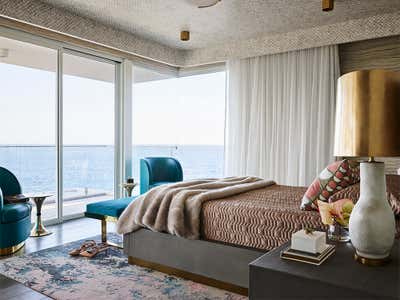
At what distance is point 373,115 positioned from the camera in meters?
1.22

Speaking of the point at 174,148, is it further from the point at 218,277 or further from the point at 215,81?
the point at 218,277

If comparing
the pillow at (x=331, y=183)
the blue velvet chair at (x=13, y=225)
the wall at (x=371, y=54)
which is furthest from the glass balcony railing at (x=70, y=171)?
the pillow at (x=331, y=183)

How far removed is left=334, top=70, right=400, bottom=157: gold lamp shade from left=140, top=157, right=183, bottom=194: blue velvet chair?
12.1 ft

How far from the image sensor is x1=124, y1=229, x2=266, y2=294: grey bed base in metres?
2.37

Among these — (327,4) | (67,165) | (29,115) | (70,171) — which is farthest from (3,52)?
(327,4)

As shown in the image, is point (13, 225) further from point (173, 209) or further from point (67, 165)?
point (67, 165)

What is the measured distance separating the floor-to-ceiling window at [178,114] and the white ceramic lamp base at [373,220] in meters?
4.52

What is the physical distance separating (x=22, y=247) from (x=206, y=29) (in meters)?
3.49

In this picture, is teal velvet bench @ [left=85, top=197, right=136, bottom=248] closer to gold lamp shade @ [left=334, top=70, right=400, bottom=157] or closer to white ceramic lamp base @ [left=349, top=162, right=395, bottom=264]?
white ceramic lamp base @ [left=349, top=162, right=395, bottom=264]

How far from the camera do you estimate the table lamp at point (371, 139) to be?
3.99 ft

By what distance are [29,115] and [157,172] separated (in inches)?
69.8

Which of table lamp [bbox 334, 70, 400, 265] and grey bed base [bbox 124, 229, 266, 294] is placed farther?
grey bed base [bbox 124, 229, 266, 294]

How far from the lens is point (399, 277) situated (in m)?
1.24

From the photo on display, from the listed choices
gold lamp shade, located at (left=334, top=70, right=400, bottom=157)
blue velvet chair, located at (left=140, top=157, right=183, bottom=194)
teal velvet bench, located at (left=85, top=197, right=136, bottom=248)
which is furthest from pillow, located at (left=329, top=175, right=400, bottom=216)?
blue velvet chair, located at (left=140, top=157, right=183, bottom=194)
